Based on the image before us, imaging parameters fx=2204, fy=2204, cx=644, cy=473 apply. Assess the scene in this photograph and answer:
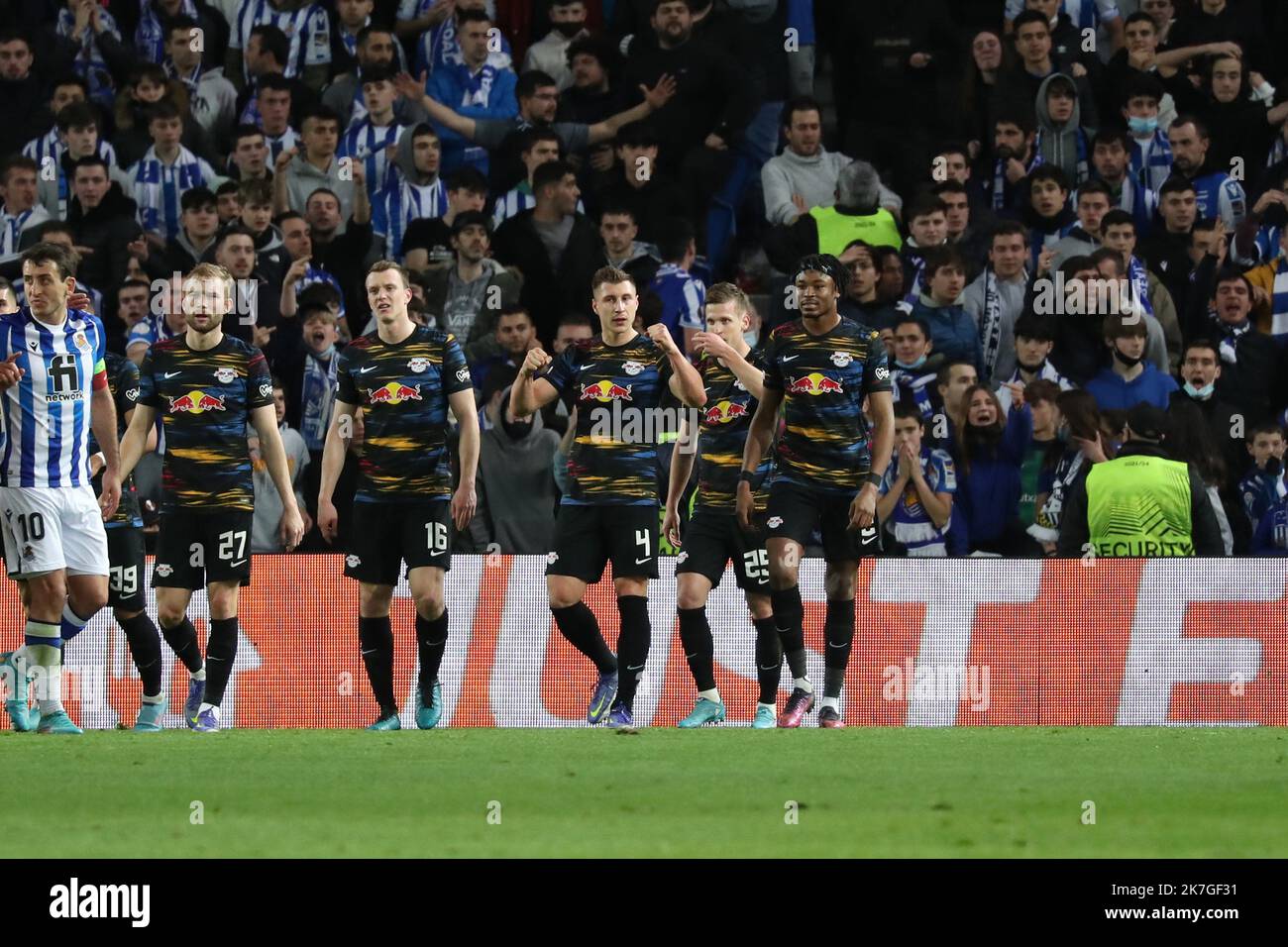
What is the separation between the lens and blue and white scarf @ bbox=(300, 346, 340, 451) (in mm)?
15719

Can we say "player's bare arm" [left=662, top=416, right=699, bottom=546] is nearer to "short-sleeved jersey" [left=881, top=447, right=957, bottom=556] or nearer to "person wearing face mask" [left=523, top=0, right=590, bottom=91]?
"short-sleeved jersey" [left=881, top=447, right=957, bottom=556]

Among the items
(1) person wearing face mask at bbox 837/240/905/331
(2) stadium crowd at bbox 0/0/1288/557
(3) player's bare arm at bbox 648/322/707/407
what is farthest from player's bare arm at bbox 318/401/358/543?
(1) person wearing face mask at bbox 837/240/905/331

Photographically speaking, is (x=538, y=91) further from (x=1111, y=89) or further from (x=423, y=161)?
(x=1111, y=89)

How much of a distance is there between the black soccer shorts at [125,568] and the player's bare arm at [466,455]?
2.01 m

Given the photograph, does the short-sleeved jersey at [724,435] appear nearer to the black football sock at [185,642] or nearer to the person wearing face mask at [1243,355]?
the black football sock at [185,642]

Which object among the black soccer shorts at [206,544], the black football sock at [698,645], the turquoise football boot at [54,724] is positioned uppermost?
the black soccer shorts at [206,544]

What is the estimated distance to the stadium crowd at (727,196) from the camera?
15.1m

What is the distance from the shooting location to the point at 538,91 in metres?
17.8

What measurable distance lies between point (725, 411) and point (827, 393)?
887 millimetres

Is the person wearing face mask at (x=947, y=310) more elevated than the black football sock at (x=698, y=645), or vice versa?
the person wearing face mask at (x=947, y=310)

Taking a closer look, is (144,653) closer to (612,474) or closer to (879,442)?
(612,474)

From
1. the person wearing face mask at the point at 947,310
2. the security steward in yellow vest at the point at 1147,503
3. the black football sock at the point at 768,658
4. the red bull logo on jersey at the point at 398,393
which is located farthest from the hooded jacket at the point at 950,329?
the red bull logo on jersey at the point at 398,393

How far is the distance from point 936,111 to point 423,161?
441 centimetres
